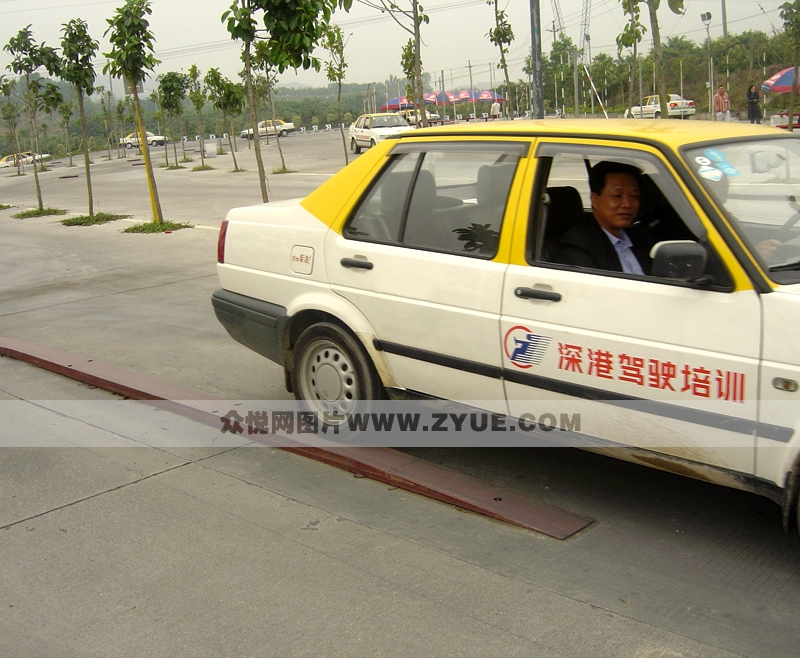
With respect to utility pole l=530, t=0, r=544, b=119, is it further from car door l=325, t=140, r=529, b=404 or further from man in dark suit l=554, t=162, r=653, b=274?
man in dark suit l=554, t=162, r=653, b=274

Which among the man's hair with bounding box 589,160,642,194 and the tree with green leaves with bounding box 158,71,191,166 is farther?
the tree with green leaves with bounding box 158,71,191,166

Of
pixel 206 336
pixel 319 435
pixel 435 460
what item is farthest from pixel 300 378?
pixel 206 336

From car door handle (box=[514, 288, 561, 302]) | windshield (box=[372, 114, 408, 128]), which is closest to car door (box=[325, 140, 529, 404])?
car door handle (box=[514, 288, 561, 302])

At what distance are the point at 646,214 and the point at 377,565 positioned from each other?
6.92 feet

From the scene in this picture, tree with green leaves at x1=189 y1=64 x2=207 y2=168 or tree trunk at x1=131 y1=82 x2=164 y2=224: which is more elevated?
tree with green leaves at x1=189 y1=64 x2=207 y2=168

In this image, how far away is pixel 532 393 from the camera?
13.2 feet

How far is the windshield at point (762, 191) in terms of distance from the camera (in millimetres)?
3525

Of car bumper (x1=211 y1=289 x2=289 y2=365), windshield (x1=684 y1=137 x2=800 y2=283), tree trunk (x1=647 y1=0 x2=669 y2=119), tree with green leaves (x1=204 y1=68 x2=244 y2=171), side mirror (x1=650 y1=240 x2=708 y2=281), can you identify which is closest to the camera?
side mirror (x1=650 y1=240 x2=708 y2=281)

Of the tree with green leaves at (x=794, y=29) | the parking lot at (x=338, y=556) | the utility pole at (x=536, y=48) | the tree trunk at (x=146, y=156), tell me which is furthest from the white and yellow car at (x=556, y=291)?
the tree with green leaves at (x=794, y=29)

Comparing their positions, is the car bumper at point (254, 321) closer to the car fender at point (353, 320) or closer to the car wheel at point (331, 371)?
the car wheel at point (331, 371)

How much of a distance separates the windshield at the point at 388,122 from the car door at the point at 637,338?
114ft

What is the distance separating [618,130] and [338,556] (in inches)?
89.1

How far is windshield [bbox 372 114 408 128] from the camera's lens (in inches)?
1506

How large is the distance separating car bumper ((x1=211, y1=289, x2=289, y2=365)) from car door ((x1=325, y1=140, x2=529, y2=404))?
1.89 feet
